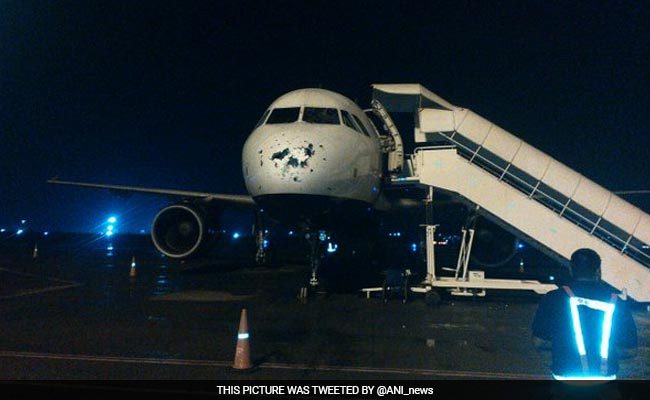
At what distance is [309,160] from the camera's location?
8.93 meters

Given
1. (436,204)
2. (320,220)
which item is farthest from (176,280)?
(436,204)

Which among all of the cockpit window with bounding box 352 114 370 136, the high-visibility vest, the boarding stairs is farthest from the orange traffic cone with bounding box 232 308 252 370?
the cockpit window with bounding box 352 114 370 136

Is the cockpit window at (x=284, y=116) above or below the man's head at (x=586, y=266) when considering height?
above

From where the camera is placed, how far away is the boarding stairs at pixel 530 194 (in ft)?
31.4

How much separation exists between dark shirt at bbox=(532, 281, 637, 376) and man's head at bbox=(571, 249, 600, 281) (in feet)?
0.14

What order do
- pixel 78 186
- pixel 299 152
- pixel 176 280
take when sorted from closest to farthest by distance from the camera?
pixel 299 152 → pixel 176 280 → pixel 78 186

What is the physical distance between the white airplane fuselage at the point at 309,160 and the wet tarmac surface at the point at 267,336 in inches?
87.9

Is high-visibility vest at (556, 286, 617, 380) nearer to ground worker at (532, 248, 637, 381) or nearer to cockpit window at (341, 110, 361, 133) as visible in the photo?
ground worker at (532, 248, 637, 381)

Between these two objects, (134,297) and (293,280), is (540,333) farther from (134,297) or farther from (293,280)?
(293,280)

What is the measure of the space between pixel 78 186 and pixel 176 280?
5914 millimetres

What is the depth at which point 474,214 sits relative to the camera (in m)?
10.8

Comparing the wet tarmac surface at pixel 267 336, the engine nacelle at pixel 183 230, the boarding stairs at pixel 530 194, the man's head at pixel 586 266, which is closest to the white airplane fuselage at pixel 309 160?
the boarding stairs at pixel 530 194

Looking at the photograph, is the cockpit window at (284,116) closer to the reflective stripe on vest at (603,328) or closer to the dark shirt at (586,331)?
the dark shirt at (586,331)

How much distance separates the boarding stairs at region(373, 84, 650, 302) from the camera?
9.59 meters
